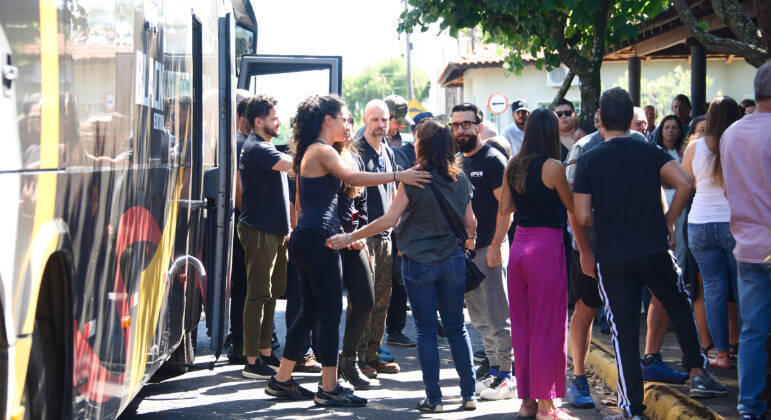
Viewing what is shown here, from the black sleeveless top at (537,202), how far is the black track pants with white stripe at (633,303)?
0.48 m

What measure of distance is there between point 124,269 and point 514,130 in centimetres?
688

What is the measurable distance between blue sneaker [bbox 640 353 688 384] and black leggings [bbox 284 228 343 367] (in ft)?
6.95

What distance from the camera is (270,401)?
22.1 feet

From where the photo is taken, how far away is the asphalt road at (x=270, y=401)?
6.31m

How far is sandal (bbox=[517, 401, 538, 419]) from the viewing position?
6.13 meters

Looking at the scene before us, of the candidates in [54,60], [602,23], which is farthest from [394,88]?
[54,60]

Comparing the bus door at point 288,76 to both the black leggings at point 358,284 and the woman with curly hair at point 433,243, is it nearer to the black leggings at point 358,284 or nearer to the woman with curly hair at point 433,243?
the black leggings at point 358,284

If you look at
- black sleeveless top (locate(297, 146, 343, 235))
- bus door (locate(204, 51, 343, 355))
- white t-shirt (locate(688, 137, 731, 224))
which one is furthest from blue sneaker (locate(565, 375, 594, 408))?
bus door (locate(204, 51, 343, 355))

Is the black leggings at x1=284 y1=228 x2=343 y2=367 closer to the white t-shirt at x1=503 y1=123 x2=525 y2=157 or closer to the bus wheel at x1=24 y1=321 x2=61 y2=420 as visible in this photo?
the bus wheel at x1=24 y1=321 x2=61 y2=420

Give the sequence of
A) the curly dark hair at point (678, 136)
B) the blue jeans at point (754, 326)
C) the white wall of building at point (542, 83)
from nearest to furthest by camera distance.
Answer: the blue jeans at point (754, 326), the curly dark hair at point (678, 136), the white wall of building at point (542, 83)

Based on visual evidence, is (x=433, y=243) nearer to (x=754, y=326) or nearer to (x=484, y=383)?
(x=484, y=383)

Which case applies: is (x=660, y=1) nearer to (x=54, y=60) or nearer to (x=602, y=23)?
(x=602, y=23)

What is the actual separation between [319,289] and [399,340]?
3.08 metres

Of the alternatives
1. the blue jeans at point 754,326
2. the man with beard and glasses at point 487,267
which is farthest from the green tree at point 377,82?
the blue jeans at point 754,326
